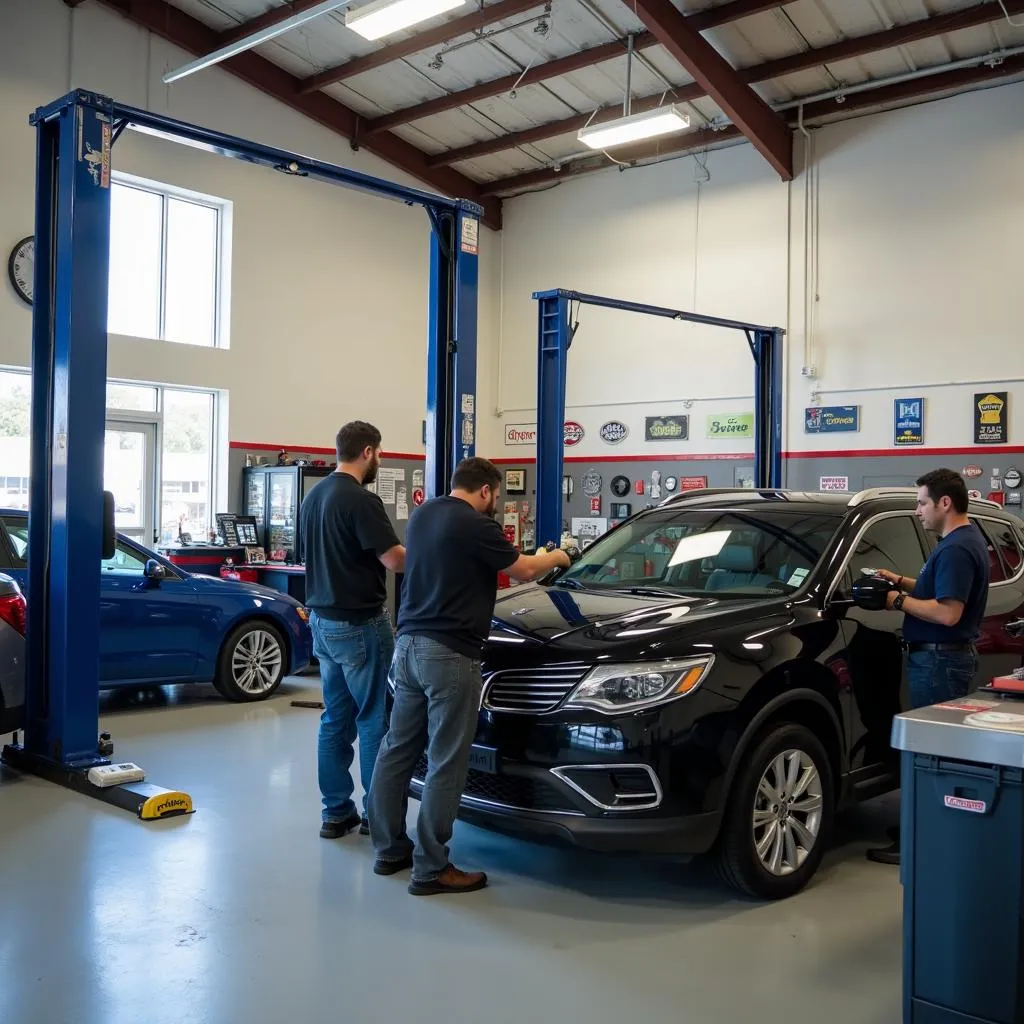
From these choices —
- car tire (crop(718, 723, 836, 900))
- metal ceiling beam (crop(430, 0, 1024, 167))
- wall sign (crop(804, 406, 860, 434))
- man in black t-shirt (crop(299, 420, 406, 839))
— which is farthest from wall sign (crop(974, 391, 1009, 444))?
man in black t-shirt (crop(299, 420, 406, 839))

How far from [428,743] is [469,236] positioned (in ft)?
11.4

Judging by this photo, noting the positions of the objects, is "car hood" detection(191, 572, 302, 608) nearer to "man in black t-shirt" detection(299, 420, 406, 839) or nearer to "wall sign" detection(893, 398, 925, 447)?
"man in black t-shirt" detection(299, 420, 406, 839)

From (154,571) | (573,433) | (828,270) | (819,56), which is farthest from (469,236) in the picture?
(573,433)

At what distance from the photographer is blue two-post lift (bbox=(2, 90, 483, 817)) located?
205 inches

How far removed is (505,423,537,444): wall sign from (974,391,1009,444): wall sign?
19.6 feet

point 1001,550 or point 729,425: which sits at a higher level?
point 729,425

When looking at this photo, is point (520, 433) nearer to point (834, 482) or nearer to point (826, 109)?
point (834, 482)

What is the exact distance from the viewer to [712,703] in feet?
11.9

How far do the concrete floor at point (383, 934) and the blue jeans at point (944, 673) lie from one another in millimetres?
763

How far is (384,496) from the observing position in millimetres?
14031

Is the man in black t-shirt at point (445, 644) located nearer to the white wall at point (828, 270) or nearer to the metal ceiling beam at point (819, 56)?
the metal ceiling beam at point (819, 56)

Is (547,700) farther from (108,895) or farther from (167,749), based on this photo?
(167,749)

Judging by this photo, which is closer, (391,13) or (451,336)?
(451,336)

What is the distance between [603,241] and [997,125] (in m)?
5.05
